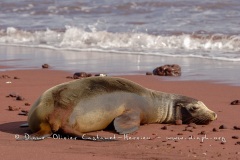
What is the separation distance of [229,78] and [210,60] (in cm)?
228

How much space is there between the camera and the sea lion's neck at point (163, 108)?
7070 millimetres

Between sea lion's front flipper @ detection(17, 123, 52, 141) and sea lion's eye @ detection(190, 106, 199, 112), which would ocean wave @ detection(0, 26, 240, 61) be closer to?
sea lion's eye @ detection(190, 106, 199, 112)

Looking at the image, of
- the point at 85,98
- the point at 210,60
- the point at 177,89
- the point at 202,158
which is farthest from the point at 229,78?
the point at 202,158

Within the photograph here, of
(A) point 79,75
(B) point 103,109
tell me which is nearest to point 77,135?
(B) point 103,109

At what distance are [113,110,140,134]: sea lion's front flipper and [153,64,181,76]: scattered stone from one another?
3.68 meters

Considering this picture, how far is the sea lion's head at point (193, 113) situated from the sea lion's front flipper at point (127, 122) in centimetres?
65

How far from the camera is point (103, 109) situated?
652 centimetres

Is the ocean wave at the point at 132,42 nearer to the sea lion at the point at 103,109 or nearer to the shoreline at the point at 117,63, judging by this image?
the shoreline at the point at 117,63

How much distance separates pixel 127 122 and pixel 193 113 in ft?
3.17

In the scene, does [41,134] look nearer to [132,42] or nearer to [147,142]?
[147,142]

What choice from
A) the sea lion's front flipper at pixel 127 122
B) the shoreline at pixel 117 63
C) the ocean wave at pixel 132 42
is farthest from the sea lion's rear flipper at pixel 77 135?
the ocean wave at pixel 132 42

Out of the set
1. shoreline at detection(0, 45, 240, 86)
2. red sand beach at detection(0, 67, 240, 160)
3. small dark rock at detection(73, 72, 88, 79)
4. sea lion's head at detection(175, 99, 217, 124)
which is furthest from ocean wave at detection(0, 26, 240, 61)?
sea lion's head at detection(175, 99, 217, 124)

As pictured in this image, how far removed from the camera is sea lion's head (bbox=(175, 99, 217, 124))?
22.9ft

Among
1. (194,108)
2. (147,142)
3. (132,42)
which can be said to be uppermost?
(132,42)
